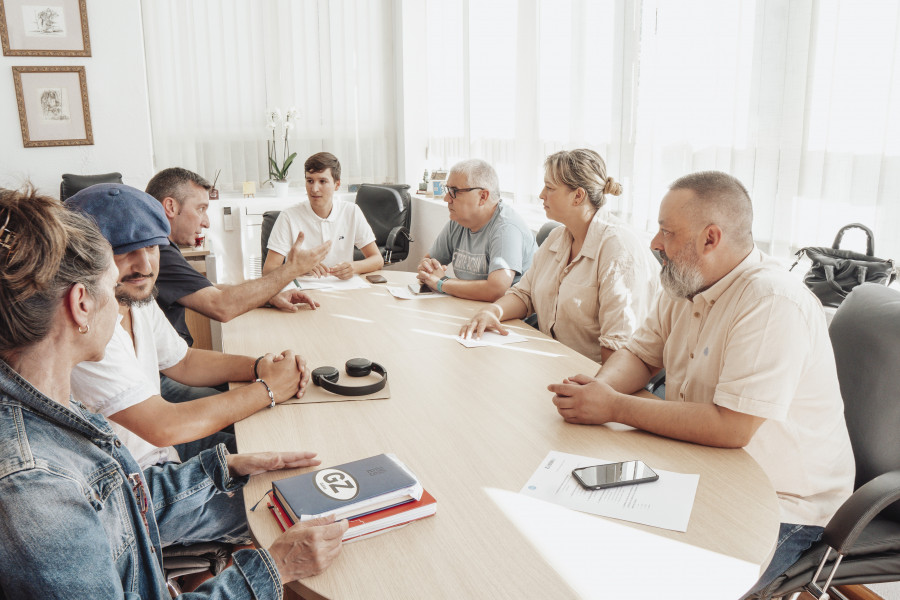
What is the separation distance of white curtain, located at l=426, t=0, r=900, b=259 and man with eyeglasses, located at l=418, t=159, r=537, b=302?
708 millimetres

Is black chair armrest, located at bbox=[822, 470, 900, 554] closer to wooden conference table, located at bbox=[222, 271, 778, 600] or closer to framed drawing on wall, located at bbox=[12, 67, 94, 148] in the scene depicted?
wooden conference table, located at bbox=[222, 271, 778, 600]

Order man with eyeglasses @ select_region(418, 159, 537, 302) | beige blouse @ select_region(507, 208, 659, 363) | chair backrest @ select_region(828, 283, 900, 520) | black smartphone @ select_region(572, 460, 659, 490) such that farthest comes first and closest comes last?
man with eyeglasses @ select_region(418, 159, 537, 302) → beige blouse @ select_region(507, 208, 659, 363) → chair backrest @ select_region(828, 283, 900, 520) → black smartphone @ select_region(572, 460, 659, 490)

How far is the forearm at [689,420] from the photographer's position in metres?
1.41

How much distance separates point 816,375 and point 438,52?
474 centimetres

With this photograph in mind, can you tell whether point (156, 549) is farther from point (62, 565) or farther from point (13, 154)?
point (13, 154)

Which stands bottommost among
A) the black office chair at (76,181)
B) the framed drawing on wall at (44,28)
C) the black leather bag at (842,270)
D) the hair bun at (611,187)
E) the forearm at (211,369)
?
the forearm at (211,369)

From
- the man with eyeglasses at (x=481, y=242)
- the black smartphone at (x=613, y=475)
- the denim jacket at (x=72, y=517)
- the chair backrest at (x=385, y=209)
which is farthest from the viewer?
the chair backrest at (x=385, y=209)

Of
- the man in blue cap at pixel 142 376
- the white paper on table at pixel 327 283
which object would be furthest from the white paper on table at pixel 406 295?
the man in blue cap at pixel 142 376

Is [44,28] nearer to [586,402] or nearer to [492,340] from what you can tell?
[492,340]

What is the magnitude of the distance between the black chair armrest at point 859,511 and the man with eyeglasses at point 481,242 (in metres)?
1.68

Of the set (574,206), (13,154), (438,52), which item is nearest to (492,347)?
(574,206)

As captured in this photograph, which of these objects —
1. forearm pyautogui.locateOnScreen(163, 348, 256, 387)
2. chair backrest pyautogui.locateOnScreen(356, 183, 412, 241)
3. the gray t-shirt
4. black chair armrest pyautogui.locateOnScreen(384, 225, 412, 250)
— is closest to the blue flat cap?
forearm pyautogui.locateOnScreen(163, 348, 256, 387)

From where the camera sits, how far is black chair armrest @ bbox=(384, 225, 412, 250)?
190 inches

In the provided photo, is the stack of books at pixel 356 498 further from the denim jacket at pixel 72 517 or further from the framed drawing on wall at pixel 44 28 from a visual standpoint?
the framed drawing on wall at pixel 44 28
